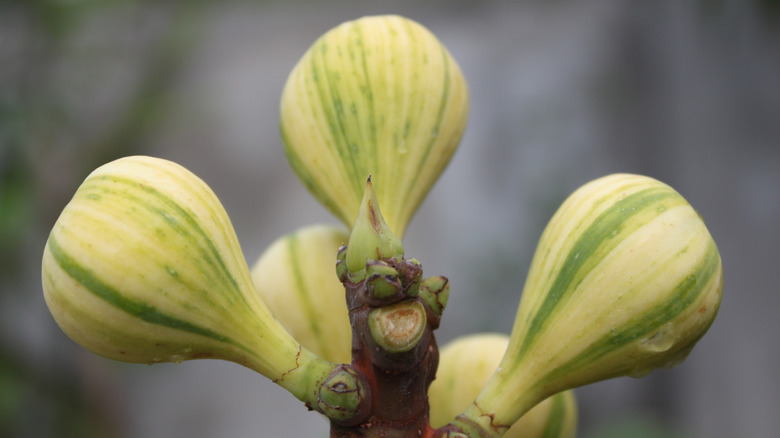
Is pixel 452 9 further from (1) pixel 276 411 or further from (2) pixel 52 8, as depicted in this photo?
(1) pixel 276 411

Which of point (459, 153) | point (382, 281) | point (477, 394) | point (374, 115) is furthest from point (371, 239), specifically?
point (459, 153)

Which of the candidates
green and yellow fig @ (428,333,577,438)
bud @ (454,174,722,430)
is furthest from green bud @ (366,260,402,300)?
green and yellow fig @ (428,333,577,438)

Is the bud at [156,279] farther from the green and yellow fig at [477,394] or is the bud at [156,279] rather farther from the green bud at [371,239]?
the green and yellow fig at [477,394]

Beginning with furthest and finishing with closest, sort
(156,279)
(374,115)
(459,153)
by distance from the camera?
1. (459,153)
2. (374,115)
3. (156,279)

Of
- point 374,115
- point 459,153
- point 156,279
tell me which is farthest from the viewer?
point 459,153

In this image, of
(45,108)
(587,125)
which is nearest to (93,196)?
(45,108)

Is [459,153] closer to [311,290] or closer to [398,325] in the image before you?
[311,290]

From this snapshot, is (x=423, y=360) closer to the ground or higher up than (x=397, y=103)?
closer to the ground
